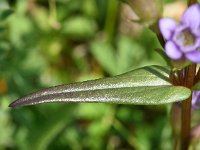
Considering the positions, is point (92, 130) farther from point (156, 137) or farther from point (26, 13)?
point (26, 13)

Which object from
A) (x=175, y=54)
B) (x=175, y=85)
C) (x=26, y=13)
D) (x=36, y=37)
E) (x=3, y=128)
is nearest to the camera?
(x=175, y=54)

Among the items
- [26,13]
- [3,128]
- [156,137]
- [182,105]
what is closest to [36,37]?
[26,13]

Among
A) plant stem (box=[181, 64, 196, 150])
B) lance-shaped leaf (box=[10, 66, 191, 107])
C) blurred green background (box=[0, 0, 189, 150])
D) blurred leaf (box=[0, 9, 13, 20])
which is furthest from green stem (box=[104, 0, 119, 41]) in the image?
lance-shaped leaf (box=[10, 66, 191, 107])

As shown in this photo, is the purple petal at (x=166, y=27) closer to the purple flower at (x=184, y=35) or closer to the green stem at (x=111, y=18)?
the purple flower at (x=184, y=35)

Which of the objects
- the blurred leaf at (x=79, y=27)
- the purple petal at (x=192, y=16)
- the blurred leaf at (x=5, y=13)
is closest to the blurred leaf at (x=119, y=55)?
the blurred leaf at (x=79, y=27)

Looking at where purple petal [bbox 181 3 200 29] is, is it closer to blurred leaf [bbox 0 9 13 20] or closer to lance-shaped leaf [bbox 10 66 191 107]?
lance-shaped leaf [bbox 10 66 191 107]

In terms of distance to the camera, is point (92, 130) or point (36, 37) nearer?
point (92, 130)
